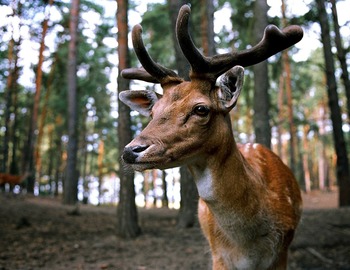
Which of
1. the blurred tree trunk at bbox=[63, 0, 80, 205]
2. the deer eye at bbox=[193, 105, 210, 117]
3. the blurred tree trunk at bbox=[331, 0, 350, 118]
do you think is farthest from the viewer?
the blurred tree trunk at bbox=[63, 0, 80, 205]

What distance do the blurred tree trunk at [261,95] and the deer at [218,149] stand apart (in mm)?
4679

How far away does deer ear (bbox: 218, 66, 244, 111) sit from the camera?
130 inches

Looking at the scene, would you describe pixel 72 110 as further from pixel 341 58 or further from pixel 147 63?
pixel 147 63

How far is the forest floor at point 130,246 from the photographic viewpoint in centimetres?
671

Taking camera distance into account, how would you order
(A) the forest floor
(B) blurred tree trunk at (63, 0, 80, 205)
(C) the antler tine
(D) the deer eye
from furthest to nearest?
1. (B) blurred tree trunk at (63, 0, 80, 205)
2. (A) the forest floor
3. (C) the antler tine
4. (D) the deer eye

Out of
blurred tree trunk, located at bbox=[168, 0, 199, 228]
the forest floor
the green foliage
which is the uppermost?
the green foliage

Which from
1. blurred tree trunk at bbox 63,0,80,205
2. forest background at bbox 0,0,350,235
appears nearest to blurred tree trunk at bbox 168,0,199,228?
forest background at bbox 0,0,350,235

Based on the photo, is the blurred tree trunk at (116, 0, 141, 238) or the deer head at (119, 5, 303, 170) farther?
the blurred tree trunk at (116, 0, 141, 238)

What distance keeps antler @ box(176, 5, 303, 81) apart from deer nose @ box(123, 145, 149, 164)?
3.20ft

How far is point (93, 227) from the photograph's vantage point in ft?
33.7

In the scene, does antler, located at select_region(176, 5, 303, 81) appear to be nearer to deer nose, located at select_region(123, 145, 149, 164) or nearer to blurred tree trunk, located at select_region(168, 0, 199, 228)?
deer nose, located at select_region(123, 145, 149, 164)

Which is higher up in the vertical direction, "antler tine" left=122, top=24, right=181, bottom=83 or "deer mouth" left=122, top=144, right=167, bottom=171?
"antler tine" left=122, top=24, right=181, bottom=83

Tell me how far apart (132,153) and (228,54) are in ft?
4.44

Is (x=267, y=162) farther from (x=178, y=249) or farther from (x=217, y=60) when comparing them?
(x=178, y=249)
